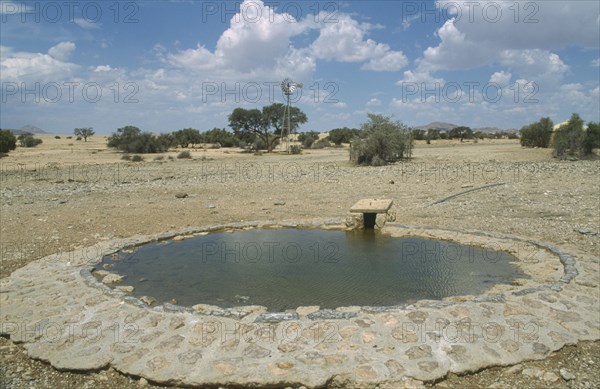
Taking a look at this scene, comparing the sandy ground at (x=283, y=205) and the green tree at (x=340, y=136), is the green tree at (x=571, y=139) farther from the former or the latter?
the green tree at (x=340, y=136)

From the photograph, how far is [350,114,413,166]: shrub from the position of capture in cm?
2230

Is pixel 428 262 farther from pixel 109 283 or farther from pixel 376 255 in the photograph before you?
pixel 109 283

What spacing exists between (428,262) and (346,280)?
163 cm

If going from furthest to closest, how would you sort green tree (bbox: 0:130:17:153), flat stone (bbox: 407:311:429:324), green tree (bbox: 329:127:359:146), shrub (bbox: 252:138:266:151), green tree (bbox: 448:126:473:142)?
green tree (bbox: 448:126:473:142) → green tree (bbox: 329:127:359:146) → shrub (bbox: 252:138:266:151) → green tree (bbox: 0:130:17:153) → flat stone (bbox: 407:311:429:324)

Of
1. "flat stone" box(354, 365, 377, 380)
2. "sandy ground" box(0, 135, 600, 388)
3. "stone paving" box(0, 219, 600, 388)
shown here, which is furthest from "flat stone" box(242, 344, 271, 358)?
"sandy ground" box(0, 135, 600, 388)

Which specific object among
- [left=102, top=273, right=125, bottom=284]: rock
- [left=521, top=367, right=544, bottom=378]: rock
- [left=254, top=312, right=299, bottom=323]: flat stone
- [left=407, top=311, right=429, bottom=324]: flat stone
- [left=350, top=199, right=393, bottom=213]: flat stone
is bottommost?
[left=521, top=367, right=544, bottom=378]: rock

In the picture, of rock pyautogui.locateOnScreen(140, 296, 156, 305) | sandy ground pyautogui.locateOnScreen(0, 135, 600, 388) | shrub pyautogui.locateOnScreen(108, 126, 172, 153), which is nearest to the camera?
sandy ground pyautogui.locateOnScreen(0, 135, 600, 388)

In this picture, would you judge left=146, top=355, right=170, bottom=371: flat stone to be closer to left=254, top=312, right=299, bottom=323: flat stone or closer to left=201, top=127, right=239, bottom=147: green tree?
left=254, top=312, right=299, bottom=323: flat stone

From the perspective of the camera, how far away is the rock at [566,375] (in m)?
4.02

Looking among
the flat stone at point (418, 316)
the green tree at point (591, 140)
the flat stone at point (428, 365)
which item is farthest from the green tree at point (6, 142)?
the green tree at point (591, 140)

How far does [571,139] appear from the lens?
22.0 metres

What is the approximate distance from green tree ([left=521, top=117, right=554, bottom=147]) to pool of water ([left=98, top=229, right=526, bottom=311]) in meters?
27.4

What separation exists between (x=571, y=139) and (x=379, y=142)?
30.8 feet

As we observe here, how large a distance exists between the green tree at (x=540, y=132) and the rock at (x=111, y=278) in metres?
31.6
